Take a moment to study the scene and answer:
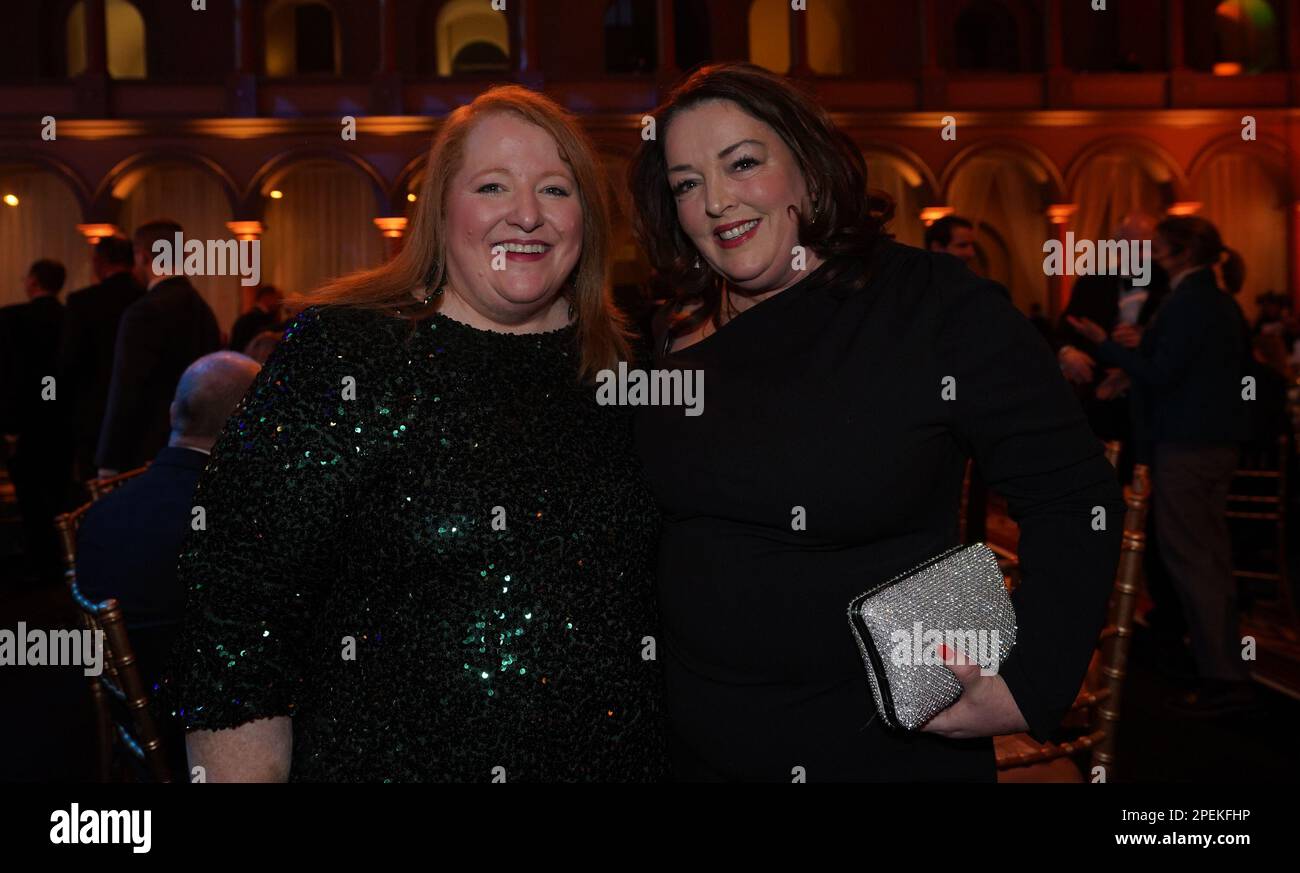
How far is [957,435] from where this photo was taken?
1.57 m

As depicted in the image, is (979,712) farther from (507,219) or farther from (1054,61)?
(1054,61)

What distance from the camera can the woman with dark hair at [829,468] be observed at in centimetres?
150

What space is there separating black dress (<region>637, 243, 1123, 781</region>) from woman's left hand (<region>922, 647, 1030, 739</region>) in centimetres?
2

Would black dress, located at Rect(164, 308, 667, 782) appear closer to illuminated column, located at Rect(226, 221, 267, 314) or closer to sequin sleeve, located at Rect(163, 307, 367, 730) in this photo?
sequin sleeve, located at Rect(163, 307, 367, 730)

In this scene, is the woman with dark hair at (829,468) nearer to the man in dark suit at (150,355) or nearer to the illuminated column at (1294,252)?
the man in dark suit at (150,355)

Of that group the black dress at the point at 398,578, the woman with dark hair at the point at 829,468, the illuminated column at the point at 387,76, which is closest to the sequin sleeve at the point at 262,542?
the black dress at the point at 398,578

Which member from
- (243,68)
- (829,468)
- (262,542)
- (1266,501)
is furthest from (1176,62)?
(262,542)

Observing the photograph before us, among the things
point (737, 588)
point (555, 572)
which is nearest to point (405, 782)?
point (555, 572)

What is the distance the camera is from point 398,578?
1.50 metres

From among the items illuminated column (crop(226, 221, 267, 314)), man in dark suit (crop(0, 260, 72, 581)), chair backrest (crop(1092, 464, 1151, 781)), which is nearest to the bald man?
chair backrest (crop(1092, 464, 1151, 781))

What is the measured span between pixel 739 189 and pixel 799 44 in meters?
15.9

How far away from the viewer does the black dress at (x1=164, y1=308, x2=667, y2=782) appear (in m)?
1.44
